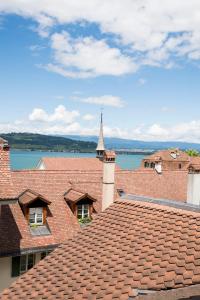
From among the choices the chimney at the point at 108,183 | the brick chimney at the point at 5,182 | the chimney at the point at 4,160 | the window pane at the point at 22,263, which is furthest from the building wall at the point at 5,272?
the chimney at the point at 108,183

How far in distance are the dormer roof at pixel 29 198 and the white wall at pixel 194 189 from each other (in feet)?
26.6

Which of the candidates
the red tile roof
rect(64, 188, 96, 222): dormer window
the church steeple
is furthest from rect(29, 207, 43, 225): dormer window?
the church steeple

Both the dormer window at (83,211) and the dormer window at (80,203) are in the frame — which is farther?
the dormer window at (83,211)

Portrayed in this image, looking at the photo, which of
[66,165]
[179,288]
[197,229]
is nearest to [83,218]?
[197,229]

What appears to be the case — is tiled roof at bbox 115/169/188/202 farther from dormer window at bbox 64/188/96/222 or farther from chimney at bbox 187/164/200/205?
chimney at bbox 187/164/200/205

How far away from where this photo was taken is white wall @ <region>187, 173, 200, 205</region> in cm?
2050

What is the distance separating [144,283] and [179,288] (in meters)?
0.80

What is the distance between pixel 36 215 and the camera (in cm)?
2186

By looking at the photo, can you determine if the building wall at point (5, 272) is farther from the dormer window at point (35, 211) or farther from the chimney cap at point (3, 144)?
the chimney cap at point (3, 144)

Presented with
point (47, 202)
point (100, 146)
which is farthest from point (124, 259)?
point (100, 146)

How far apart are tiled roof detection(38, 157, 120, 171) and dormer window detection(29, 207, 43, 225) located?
83.4 ft

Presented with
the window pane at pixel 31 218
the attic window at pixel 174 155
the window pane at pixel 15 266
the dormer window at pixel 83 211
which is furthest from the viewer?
the attic window at pixel 174 155

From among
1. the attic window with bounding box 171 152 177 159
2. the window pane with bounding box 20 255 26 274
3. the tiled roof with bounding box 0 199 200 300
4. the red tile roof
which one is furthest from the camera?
the attic window with bounding box 171 152 177 159

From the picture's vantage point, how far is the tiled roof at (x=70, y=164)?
158 feet
